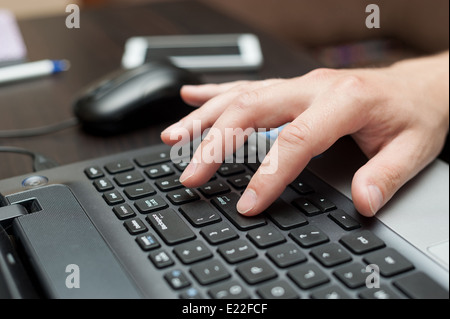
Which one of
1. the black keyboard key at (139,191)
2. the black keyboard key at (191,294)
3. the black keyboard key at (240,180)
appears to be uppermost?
the black keyboard key at (139,191)

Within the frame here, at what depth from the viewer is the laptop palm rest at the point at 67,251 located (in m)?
0.35

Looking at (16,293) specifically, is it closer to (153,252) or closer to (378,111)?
(153,252)

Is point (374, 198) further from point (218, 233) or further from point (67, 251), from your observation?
point (67, 251)

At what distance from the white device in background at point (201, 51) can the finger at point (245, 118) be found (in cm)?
31

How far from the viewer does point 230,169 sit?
0.51m

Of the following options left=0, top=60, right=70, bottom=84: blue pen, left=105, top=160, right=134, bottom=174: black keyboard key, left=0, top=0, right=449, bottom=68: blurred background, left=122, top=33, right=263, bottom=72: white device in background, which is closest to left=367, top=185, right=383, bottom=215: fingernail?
left=105, top=160, right=134, bottom=174: black keyboard key

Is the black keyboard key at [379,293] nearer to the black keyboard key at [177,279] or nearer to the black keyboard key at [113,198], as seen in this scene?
the black keyboard key at [177,279]

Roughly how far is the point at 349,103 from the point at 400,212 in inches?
4.5

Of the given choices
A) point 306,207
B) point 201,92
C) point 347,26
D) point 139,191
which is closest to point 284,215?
point 306,207

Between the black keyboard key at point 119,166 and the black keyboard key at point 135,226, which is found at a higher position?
the black keyboard key at point 119,166

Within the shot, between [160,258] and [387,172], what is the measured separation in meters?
0.22

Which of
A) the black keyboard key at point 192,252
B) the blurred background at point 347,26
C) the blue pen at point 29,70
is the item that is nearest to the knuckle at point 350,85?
the black keyboard key at point 192,252

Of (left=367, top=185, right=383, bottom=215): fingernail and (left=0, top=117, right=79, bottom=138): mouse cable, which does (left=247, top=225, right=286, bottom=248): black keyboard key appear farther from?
(left=0, top=117, right=79, bottom=138): mouse cable
